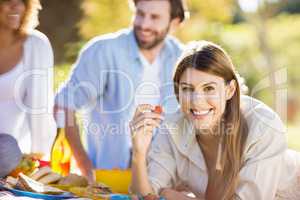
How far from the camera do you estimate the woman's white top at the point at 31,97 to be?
2660 millimetres

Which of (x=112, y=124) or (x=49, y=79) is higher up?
(x=49, y=79)

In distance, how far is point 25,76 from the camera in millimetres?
2654

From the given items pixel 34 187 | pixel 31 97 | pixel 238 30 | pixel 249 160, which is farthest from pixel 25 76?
pixel 238 30

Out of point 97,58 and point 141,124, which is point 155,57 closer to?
point 97,58

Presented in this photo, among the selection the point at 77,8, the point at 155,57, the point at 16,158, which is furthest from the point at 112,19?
the point at 16,158

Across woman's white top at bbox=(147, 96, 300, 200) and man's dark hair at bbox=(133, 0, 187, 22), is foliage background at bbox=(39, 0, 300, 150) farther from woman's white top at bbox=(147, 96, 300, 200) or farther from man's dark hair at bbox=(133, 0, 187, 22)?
woman's white top at bbox=(147, 96, 300, 200)

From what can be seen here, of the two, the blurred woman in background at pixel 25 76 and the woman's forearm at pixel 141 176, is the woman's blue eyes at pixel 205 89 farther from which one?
the blurred woman in background at pixel 25 76

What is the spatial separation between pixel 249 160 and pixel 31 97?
100 cm

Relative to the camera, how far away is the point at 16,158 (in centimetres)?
237

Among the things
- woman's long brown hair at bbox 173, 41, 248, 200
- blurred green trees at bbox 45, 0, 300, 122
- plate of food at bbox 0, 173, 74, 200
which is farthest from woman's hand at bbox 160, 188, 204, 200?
blurred green trees at bbox 45, 0, 300, 122

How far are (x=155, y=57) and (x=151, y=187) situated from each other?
98cm

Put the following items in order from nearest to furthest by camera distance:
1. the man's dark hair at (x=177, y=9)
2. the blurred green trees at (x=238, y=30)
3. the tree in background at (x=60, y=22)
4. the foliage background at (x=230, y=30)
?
the man's dark hair at (x=177, y=9)
the tree in background at (x=60, y=22)
the foliage background at (x=230, y=30)
the blurred green trees at (x=238, y=30)

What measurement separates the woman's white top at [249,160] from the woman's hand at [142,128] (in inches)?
3.2

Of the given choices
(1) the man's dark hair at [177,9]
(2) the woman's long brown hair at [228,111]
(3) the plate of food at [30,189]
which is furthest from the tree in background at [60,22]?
(2) the woman's long brown hair at [228,111]
